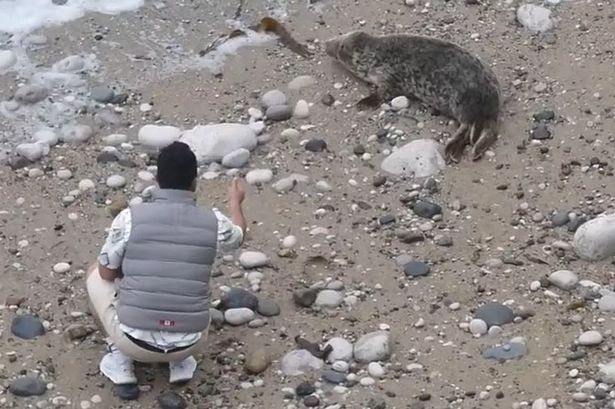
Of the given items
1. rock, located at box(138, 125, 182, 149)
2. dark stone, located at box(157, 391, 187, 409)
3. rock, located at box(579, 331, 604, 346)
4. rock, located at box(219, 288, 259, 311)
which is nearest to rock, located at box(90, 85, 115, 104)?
rock, located at box(138, 125, 182, 149)

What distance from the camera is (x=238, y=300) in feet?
19.1

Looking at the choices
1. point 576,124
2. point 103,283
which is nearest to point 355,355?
point 103,283

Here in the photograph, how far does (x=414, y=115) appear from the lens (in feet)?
23.9

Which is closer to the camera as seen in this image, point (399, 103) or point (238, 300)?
point (238, 300)

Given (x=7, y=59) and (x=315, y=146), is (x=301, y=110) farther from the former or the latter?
(x=7, y=59)

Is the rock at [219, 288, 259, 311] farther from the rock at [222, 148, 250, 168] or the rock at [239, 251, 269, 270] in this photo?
the rock at [222, 148, 250, 168]

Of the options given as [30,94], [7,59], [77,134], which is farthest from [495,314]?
[7,59]

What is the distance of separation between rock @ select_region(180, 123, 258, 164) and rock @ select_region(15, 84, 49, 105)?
0.88 metres

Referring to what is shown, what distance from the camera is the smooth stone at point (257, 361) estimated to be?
540cm

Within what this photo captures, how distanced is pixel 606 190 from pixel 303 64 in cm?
206

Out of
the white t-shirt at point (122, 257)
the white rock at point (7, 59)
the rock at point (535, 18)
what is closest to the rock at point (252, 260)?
the white t-shirt at point (122, 257)

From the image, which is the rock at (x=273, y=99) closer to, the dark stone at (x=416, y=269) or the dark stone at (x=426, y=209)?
the dark stone at (x=426, y=209)

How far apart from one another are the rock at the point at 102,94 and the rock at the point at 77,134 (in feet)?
0.90

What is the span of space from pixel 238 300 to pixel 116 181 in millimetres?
1205
